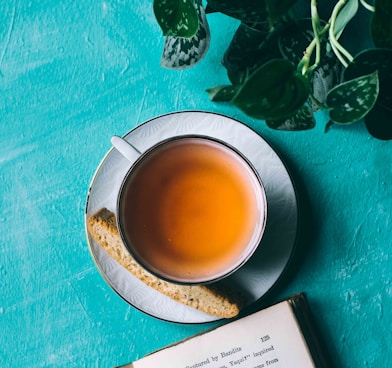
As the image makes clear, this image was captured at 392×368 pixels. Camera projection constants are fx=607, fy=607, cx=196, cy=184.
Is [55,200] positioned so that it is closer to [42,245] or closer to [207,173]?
[42,245]

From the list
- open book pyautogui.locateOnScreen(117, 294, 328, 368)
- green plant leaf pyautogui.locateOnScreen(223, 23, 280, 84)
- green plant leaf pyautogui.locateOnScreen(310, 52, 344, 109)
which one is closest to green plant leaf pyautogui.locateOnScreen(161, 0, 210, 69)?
green plant leaf pyautogui.locateOnScreen(223, 23, 280, 84)

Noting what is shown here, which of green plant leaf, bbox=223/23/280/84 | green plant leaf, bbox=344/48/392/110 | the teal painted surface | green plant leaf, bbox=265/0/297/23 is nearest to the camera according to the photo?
green plant leaf, bbox=265/0/297/23

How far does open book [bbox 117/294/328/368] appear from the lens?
0.83 meters

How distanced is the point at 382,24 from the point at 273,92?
0.14 meters

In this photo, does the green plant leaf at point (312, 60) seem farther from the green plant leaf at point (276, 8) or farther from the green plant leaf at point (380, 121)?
the green plant leaf at point (276, 8)

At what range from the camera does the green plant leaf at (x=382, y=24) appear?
60cm

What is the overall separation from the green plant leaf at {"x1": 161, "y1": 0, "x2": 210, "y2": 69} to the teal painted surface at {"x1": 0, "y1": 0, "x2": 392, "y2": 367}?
0.39ft

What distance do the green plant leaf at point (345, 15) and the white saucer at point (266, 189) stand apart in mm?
174

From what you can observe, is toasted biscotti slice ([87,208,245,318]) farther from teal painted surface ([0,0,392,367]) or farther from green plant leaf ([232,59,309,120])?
green plant leaf ([232,59,309,120])

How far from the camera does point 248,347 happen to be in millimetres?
847

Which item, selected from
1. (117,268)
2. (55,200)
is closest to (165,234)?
(117,268)

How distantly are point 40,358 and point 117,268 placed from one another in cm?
20

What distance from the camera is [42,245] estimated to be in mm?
895

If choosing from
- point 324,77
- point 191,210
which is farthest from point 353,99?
point 191,210
